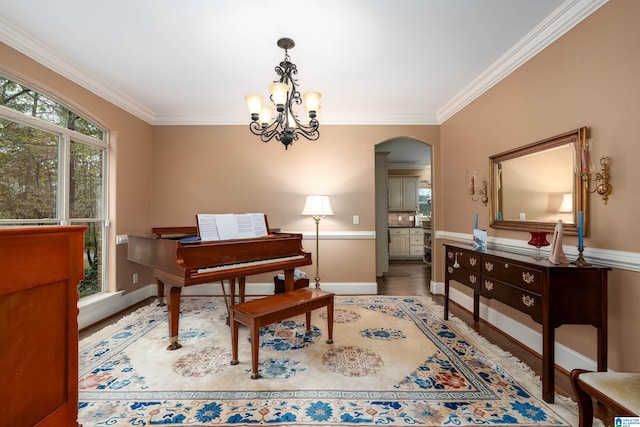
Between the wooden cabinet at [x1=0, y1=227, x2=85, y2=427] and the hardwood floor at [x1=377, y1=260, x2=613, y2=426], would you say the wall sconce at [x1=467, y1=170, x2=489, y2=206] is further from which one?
the wooden cabinet at [x1=0, y1=227, x2=85, y2=427]

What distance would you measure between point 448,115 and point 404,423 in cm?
372

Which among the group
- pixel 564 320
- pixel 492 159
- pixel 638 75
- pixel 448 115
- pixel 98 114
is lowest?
pixel 564 320

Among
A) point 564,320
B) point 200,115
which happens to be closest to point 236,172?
point 200,115

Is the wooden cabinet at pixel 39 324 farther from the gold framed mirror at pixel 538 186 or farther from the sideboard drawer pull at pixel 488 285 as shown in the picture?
the gold framed mirror at pixel 538 186

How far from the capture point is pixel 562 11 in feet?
6.86

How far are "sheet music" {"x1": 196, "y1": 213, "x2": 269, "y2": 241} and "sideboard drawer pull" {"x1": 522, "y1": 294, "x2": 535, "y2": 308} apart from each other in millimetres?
2287

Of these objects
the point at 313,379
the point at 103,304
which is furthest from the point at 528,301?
the point at 103,304

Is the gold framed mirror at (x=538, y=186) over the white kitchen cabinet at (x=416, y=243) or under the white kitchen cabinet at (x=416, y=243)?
over

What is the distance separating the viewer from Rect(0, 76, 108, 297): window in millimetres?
2426

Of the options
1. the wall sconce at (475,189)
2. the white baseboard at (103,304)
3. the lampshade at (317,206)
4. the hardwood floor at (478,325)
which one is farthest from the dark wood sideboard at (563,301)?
the white baseboard at (103,304)

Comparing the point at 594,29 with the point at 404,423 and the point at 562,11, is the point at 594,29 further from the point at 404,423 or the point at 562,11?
the point at 404,423

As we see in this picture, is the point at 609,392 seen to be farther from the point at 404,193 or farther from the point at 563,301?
the point at 404,193

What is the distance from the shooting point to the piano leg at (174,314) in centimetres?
242

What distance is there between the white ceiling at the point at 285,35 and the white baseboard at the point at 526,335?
241 centimetres
